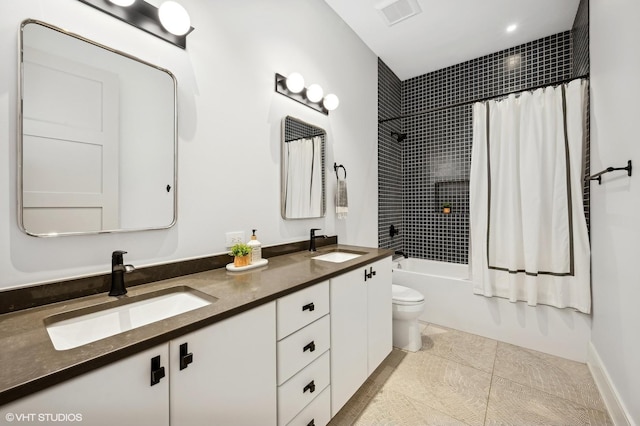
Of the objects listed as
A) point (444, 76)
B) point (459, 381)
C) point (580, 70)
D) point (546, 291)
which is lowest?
point (459, 381)

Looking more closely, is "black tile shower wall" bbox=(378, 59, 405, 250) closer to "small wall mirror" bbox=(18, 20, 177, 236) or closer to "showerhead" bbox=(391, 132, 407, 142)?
"showerhead" bbox=(391, 132, 407, 142)

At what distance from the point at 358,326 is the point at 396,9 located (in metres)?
2.53

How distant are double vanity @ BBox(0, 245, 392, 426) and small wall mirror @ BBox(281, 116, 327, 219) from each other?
491 millimetres

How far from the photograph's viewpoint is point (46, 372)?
541 millimetres

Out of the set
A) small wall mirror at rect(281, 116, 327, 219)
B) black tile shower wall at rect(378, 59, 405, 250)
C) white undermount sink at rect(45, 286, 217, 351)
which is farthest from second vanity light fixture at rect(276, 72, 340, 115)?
white undermount sink at rect(45, 286, 217, 351)

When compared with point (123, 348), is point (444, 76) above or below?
above

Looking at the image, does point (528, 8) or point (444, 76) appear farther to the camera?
point (444, 76)

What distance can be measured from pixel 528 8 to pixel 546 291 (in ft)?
7.89

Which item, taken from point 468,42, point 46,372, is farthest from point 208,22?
point 468,42

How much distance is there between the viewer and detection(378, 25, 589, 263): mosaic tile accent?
2896 mm

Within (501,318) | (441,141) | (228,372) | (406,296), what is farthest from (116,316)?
(441,141)

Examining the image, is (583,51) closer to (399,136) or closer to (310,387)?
(399,136)

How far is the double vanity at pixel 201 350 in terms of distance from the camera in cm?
60

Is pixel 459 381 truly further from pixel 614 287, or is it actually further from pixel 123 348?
pixel 123 348
